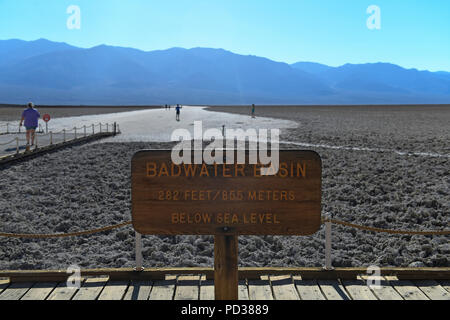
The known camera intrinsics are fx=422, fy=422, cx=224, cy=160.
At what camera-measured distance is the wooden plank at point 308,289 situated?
4.48 m

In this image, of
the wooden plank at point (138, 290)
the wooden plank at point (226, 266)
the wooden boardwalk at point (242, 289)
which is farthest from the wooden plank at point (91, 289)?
the wooden plank at point (226, 266)

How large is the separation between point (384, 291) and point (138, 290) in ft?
8.85

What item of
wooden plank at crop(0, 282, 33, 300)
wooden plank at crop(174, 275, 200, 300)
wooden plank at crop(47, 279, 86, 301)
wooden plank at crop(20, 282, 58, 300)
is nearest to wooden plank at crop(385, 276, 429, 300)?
wooden plank at crop(174, 275, 200, 300)

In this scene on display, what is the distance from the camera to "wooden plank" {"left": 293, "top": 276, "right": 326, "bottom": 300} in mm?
4480

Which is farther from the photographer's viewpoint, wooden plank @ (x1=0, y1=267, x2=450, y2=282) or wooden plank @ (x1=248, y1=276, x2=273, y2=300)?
wooden plank @ (x1=0, y1=267, x2=450, y2=282)

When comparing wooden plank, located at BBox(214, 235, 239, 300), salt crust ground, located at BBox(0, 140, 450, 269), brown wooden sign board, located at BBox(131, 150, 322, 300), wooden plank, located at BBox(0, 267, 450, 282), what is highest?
brown wooden sign board, located at BBox(131, 150, 322, 300)

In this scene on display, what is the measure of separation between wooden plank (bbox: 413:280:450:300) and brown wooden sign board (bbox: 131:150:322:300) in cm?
203

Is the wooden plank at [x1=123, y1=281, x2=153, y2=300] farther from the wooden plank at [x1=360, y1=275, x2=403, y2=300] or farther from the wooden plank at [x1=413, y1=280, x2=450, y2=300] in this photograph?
the wooden plank at [x1=413, y1=280, x2=450, y2=300]

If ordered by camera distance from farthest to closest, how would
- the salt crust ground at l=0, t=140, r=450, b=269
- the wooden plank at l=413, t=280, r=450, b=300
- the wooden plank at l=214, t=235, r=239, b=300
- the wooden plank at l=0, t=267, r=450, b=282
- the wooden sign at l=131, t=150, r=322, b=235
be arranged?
the salt crust ground at l=0, t=140, r=450, b=269, the wooden plank at l=0, t=267, r=450, b=282, the wooden plank at l=413, t=280, r=450, b=300, the wooden plank at l=214, t=235, r=239, b=300, the wooden sign at l=131, t=150, r=322, b=235

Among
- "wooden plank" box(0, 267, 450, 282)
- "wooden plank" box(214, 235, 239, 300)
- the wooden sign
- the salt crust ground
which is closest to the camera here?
the wooden sign

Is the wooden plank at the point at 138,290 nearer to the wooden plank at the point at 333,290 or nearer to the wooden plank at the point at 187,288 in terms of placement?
the wooden plank at the point at 187,288

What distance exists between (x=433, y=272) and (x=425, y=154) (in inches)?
566

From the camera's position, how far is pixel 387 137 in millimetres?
25547
